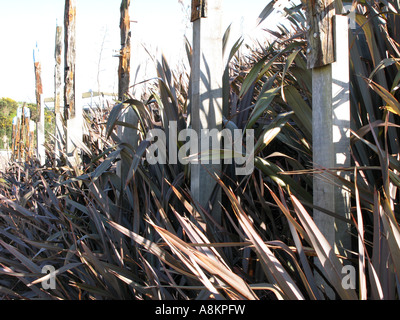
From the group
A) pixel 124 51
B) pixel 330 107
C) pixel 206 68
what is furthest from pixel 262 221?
pixel 124 51

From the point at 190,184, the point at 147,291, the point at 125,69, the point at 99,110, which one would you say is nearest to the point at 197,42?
the point at 190,184

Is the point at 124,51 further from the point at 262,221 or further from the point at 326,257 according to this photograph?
the point at 326,257

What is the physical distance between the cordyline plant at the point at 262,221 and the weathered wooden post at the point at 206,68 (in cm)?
11

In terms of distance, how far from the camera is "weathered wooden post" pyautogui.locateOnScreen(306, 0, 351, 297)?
4.87 feet

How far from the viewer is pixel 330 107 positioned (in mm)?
1498

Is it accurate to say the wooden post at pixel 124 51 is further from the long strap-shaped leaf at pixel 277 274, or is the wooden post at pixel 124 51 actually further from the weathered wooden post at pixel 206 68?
the long strap-shaped leaf at pixel 277 274

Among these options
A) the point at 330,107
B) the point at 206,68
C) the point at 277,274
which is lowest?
the point at 277,274

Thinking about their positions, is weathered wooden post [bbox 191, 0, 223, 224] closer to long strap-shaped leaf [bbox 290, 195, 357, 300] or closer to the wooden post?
long strap-shaped leaf [bbox 290, 195, 357, 300]

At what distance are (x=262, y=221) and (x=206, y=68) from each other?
86 cm

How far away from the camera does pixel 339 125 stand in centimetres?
151

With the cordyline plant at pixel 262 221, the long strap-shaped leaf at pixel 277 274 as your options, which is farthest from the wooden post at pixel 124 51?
the long strap-shaped leaf at pixel 277 274
